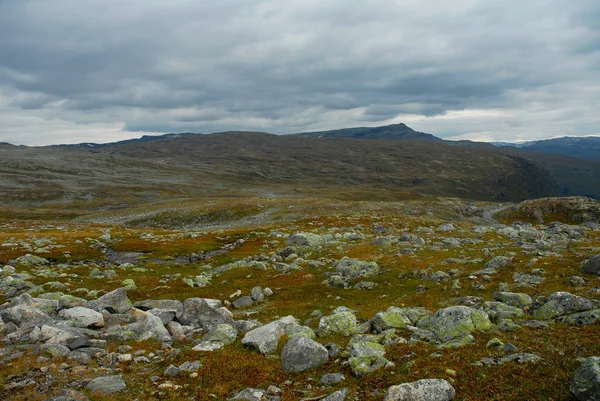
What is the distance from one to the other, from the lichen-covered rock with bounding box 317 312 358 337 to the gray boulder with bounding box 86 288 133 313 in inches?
463

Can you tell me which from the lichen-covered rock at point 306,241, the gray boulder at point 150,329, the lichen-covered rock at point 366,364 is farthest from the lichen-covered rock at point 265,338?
the lichen-covered rock at point 306,241

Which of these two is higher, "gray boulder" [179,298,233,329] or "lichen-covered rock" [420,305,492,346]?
"lichen-covered rock" [420,305,492,346]

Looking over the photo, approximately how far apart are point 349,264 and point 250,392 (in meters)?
23.7

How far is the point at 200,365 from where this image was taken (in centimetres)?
1481

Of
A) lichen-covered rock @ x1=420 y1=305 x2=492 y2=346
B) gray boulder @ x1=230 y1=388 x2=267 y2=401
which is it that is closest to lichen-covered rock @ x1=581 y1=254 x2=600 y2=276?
lichen-covered rock @ x1=420 y1=305 x2=492 y2=346

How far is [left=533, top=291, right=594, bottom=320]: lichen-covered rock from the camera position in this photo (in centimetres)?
1780

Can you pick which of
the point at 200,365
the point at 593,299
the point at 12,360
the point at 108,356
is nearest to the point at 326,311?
the point at 200,365

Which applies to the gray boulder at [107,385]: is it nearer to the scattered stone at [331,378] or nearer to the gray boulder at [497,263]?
the scattered stone at [331,378]

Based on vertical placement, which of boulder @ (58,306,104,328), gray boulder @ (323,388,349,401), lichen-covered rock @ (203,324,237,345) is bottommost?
lichen-covered rock @ (203,324,237,345)

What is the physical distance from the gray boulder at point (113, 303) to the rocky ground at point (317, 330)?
0.34ft

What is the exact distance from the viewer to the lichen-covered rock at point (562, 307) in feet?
58.4

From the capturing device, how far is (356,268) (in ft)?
113

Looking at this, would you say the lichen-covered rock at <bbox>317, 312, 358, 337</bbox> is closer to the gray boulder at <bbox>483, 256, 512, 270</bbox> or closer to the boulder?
the boulder

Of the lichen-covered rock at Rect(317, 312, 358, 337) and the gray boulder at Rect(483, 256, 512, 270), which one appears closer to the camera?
the lichen-covered rock at Rect(317, 312, 358, 337)
